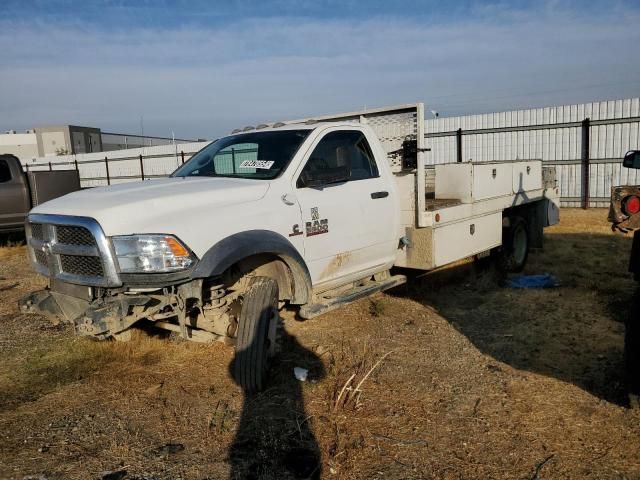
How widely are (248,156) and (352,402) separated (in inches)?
93.6

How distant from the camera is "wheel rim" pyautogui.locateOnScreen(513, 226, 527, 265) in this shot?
7.67 metres

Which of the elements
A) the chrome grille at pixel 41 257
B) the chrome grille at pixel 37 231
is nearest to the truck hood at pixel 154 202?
the chrome grille at pixel 37 231

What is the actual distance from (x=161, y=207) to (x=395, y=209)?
2573mm

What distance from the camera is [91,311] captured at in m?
3.47

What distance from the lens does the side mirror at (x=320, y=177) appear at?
14.5ft

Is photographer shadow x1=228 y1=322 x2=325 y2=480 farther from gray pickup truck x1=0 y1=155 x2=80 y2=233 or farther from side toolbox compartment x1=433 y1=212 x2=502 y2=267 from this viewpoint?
gray pickup truck x1=0 y1=155 x2=80 y2=233

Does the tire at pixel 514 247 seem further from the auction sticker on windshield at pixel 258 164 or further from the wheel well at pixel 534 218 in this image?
the auction sticker on windshield at pixel 258 164

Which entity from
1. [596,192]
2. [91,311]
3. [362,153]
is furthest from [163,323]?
[596,192]

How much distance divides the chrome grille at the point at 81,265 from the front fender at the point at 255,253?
2.22 feet

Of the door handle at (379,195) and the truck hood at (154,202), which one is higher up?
the truck hood at (154,202)

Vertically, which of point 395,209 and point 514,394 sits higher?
point 395,209

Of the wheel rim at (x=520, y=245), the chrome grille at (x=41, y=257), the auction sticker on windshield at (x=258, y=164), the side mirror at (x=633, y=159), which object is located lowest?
the wheel rim at (x=520, y=245)

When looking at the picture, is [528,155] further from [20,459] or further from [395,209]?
[20,459]

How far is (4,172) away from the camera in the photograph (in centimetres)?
1102
